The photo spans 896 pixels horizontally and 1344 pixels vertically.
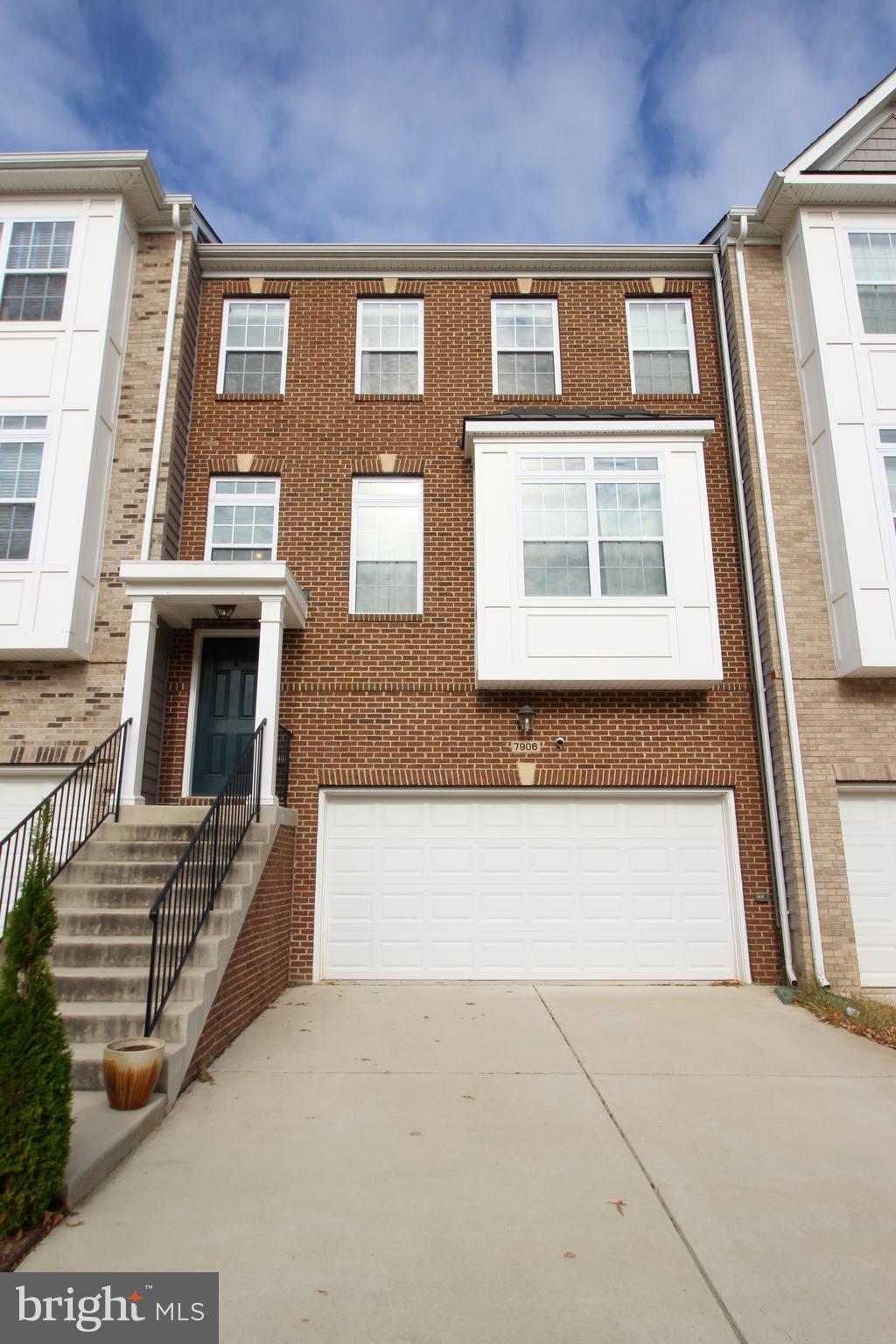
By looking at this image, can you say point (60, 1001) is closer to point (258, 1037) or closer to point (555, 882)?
point (258, 1037)

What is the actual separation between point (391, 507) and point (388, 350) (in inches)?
90.4

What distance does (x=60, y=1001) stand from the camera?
16.2 feet

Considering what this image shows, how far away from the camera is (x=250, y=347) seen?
1021 cm

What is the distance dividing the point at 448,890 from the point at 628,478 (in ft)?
17.0

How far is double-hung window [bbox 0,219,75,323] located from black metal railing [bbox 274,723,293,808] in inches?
228

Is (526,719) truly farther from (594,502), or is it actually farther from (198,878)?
(198,878)

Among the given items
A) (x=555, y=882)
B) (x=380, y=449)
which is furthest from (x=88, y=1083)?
(x=380, y=449)

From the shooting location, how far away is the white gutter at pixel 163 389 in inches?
352

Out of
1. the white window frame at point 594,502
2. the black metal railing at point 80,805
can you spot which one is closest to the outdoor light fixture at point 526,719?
the white window frame at point 594,502

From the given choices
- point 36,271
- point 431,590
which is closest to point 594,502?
point 431,590

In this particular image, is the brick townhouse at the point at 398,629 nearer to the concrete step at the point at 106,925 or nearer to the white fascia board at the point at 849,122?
the concrete step at the point at 106,925

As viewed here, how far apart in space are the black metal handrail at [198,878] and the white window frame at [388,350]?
4972mm

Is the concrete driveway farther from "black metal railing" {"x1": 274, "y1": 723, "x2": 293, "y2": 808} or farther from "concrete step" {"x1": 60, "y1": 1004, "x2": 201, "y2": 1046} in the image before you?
"black metal railing" {"x1": 274, "y1": 723, "x2": 293, "y2": 808}

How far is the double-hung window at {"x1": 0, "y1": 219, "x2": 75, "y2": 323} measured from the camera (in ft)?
30.4
